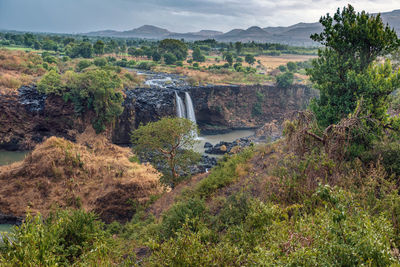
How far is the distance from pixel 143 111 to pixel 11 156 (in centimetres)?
1382

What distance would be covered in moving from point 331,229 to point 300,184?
4188 mm

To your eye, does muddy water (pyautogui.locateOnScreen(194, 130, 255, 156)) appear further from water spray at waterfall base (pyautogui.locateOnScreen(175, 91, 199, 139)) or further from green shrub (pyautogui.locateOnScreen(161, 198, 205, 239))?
green shrub (pyautogui.locateOnScreen(161, 198, 205, 239))

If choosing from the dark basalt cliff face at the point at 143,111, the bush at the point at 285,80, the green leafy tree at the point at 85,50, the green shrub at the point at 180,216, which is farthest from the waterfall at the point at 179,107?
the green leafy tree at the point at 85,50

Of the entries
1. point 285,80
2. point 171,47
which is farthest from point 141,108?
point 171,47

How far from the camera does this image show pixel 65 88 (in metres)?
29.5

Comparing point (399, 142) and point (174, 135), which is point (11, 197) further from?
point (399, 142)

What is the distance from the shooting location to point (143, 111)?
3303 cm

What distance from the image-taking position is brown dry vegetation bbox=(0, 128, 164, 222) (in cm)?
1545

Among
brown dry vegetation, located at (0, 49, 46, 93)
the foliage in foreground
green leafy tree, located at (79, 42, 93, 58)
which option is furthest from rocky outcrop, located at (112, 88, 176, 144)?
green leafy tree, located at (79, 42, 93, 58)

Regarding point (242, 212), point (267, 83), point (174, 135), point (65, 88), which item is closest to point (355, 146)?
point (242, 212)

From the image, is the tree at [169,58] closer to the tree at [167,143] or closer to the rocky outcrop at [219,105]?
the rocky outcrop at [219,105]

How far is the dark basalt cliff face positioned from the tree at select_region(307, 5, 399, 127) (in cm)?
1165

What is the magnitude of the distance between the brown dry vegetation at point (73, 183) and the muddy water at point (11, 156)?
32.0 ft

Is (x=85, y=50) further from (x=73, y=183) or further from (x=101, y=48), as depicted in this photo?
(x=73, y=183)
